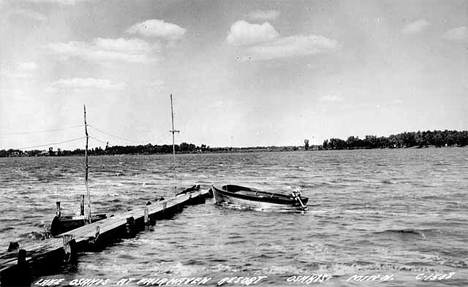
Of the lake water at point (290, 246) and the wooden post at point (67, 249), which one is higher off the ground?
the wooden post at point (67, 249)

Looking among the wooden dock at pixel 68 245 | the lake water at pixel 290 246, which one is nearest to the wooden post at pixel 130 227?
the wooden dock at pixel 68 245

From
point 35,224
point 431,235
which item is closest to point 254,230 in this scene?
point 431,235

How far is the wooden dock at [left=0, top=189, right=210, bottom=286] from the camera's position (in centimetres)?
1698

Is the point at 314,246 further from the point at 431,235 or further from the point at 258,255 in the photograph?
the point at 431,235

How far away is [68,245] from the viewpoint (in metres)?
21.4

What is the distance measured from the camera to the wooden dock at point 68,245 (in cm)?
1698

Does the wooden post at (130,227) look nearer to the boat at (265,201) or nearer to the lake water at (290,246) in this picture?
the lake water at (290,246)

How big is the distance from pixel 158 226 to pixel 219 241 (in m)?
7.27

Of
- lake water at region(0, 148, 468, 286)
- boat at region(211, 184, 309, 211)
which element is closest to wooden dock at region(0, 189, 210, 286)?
lake water at region(0, 148, 468, 286)

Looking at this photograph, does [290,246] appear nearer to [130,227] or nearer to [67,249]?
[130,227]

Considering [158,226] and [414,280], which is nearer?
[414,280]

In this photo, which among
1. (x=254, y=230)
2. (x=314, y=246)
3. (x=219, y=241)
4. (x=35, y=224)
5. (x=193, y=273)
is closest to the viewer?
(x=193, y=273)

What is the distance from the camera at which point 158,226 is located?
3312 centimetres

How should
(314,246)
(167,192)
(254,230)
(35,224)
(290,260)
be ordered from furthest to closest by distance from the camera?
(167,192) < (35,224) < (254,230) < (314,246) < (290,260)
